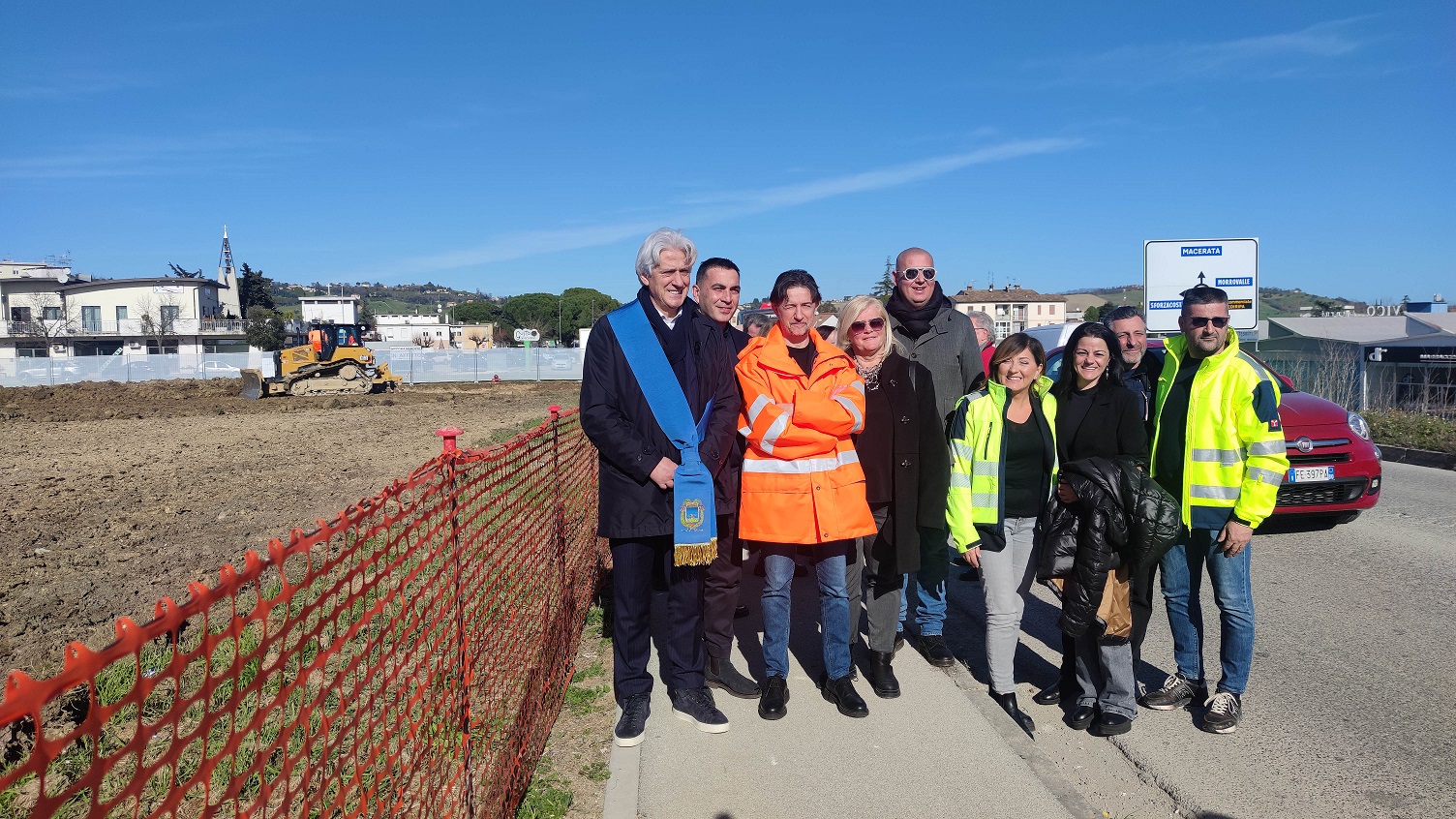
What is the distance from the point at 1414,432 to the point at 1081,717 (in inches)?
531

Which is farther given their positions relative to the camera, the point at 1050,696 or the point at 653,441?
the point at 1050,696

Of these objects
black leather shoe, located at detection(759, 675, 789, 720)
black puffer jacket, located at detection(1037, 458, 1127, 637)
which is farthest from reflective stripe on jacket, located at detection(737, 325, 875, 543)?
black puffer jacket, located at detection(1037, 458, 1127, 637)

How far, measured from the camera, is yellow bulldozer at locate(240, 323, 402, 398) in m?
34.4

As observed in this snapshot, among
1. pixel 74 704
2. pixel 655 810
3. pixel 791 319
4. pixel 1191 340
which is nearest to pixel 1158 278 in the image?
pixel 1191 340

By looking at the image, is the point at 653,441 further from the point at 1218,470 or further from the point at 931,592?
the point at 1218,470

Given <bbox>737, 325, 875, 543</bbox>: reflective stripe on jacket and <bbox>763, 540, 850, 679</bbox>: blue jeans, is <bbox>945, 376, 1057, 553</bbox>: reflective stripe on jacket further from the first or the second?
<bbox>763, 540, 850, 679</bbox>: blue jeans

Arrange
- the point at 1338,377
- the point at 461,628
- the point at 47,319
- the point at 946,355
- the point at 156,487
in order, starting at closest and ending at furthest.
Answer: the point at 461,628 → the point at 946,355 → the point at 156,487 → the point at 1338,377 → the point at 47,319

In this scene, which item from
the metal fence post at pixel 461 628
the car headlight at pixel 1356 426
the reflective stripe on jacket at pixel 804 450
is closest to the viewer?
the metal fence post at pixel 461 628

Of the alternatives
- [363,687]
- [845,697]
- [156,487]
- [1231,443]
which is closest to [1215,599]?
[1231,443]

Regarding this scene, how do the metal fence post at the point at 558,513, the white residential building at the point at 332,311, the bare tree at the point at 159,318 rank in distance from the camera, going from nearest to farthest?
the metal fence post at the point at 558,513
the white residential building at the point at 332,311
the bare tree at the point at 159,318

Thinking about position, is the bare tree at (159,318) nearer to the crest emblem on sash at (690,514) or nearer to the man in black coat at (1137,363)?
the crest emblem on sash at (690,514)

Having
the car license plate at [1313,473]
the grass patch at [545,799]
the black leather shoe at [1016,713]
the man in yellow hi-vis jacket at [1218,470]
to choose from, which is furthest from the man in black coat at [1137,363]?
the car license plate at [1313,473]

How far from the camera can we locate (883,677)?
4578mm

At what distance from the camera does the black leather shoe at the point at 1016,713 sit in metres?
4.20
